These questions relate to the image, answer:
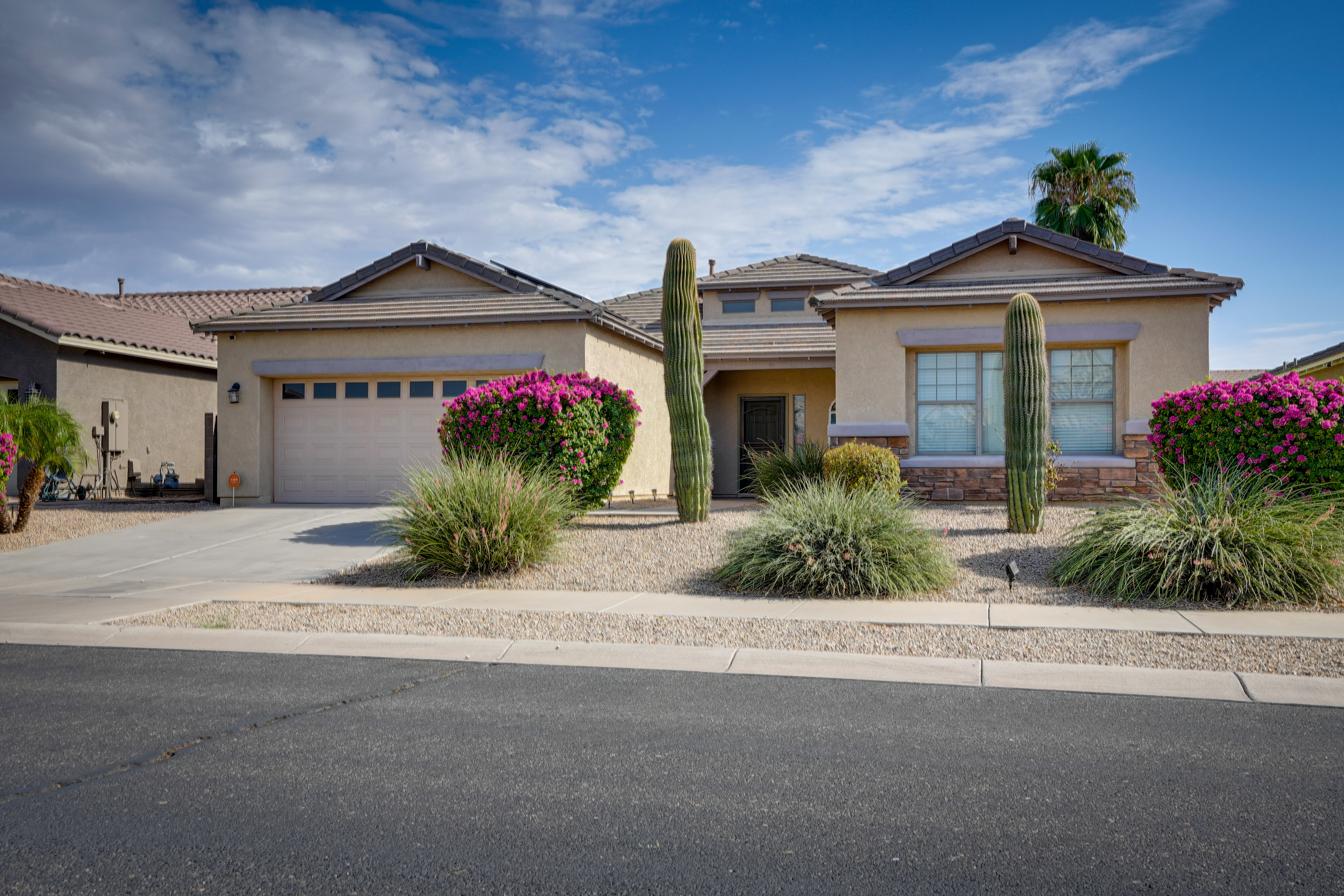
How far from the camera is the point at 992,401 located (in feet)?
52.5

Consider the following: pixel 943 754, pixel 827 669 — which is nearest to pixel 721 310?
pixel 827 669

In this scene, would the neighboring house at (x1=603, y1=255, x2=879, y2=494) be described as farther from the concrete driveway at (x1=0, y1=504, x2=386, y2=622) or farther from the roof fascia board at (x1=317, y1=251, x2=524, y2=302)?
the concrete driveway at (x1=0, y1=504, x2=386, y2=622)

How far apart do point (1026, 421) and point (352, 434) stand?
472 inches

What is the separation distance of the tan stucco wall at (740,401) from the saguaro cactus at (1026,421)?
8.27 m

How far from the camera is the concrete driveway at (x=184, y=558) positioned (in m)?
9.88

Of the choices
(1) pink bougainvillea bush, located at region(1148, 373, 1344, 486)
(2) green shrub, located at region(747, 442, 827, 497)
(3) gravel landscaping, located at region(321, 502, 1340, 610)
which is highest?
(1) pink bougainvillea bush, located at region(1148, 373, 1344, 486)

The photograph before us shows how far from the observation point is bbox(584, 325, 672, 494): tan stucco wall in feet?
57.5

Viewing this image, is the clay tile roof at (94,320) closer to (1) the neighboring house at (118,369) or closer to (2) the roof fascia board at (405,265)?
(1) the neighboring house at (118,369)

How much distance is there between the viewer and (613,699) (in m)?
5.73

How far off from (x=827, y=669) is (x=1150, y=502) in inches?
194

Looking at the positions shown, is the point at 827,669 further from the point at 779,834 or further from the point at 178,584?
the point at 178,584

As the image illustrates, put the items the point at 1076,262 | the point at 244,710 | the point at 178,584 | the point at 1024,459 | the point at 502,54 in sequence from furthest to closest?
the point at 1076,262
the point at 502,54
the point at 1024,459
the point at 178,584
the point at 244,710

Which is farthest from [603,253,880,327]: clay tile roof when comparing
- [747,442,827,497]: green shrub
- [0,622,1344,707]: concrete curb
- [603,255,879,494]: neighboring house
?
[0,622,1344,707]: concrete curb

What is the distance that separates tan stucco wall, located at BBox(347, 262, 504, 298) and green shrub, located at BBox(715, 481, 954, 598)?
1049cm
